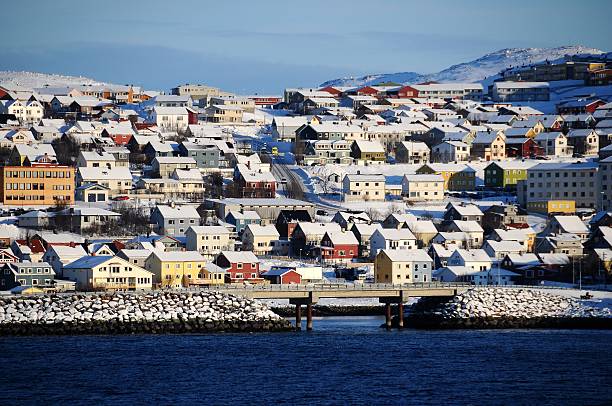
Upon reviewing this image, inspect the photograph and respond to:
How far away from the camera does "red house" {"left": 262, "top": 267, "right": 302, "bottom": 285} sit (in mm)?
56719

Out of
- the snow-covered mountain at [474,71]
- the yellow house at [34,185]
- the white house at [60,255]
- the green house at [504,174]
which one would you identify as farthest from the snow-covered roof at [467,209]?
the snow-covered mountain at [474,71]

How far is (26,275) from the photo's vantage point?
5281cm

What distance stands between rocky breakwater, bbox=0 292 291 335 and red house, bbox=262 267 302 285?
30.7 ft

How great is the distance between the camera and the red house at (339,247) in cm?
6400

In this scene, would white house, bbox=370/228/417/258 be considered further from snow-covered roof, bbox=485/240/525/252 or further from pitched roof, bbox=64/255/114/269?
pitched roof, bbox=64/255/114/269

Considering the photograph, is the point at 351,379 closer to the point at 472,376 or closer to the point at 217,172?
the point at 472,376

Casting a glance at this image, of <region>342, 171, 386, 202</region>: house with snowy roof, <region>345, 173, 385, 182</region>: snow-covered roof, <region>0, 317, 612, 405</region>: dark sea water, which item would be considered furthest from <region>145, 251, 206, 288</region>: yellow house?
<region>345, 173, 385, 182</region>: snow-covered roof

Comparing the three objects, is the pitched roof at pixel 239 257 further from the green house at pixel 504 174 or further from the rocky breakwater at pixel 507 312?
the green house at pixel 504 174

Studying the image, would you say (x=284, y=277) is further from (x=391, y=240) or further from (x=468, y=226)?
(x=468, y=226)

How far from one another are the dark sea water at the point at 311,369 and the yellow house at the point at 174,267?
32.3ft

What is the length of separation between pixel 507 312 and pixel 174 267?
12371 mm

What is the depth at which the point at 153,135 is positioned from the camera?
86.2 metres

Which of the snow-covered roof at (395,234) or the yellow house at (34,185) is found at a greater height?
the yellow house at (34,185)

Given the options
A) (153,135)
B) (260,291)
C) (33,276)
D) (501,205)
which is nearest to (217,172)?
(153,135)
